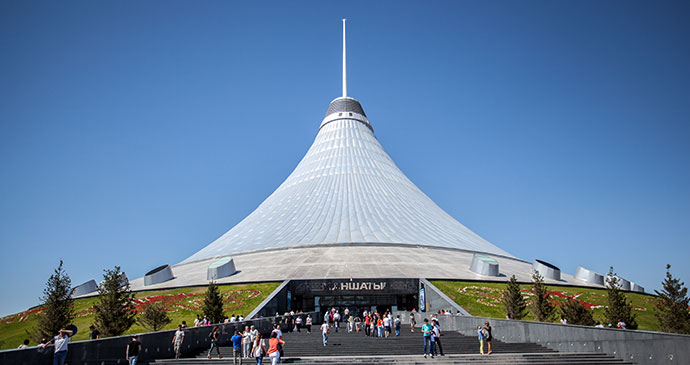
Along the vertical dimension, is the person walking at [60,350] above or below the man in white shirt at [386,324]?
above

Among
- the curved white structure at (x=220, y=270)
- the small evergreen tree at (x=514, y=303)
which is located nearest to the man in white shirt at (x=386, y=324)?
the small evergreen tree at (x=514, y=303)

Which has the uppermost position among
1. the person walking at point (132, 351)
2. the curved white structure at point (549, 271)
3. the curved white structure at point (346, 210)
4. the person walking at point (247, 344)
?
the curved white structure at point (346, 210)

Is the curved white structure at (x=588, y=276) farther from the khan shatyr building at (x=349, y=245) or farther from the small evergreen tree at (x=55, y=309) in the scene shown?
the small evergreen tree at (x=55, y=309)

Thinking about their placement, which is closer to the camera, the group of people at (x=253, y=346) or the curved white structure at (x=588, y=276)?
the group of people at (x=253, y=346)

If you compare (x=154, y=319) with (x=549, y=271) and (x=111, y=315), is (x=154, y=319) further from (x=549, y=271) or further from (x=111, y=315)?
(x=549, y=271)

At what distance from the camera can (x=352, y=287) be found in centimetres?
2219

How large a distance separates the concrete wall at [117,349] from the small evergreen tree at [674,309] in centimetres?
1416

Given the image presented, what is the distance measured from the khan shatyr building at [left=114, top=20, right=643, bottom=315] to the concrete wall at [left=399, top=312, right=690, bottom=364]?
595 cm

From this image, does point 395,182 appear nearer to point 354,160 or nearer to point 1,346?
point 354,160

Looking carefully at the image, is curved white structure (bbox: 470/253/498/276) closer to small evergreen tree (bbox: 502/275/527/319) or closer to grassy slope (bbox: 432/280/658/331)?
grassy slope (bbox: 432/280/658/331)

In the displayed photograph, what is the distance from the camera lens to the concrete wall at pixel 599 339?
7.69 metres

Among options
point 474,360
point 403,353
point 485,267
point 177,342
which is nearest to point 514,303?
point 485,267

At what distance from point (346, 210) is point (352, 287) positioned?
13.5 m

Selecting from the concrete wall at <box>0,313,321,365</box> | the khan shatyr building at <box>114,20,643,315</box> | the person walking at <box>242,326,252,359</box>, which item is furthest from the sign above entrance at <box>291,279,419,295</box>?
the person walking at <box>242,326,252,359</box>
